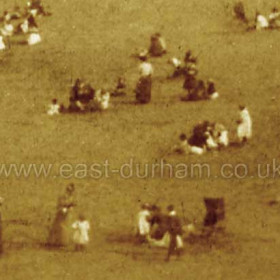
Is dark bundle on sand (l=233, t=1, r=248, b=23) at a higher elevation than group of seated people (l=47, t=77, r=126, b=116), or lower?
higher

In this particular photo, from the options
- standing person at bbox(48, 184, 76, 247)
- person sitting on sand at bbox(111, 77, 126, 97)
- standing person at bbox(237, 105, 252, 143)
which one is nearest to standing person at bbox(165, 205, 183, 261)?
standing person at bbox(48, 184, 76, 247)

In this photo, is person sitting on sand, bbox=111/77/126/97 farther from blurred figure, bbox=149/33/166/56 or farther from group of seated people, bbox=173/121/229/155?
group of seated people, bbox=173/121/229/155

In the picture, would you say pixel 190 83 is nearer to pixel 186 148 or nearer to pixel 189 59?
pixel 189 59

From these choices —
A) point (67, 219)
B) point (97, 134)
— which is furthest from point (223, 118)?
point (67, 219)

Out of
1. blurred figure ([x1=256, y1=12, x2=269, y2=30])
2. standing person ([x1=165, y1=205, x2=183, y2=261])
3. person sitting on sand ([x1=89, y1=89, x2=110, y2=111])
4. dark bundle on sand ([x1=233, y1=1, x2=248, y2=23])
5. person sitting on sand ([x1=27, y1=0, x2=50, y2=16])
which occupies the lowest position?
standing person ([x1=165, y1=205, x2=183, y2=261])

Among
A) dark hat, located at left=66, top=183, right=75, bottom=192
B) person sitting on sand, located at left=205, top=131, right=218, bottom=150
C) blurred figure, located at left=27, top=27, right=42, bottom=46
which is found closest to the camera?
dark hat, located at left=66, top=183, right=75, bottom=192

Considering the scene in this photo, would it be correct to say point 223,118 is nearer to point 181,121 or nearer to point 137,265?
point 181,121

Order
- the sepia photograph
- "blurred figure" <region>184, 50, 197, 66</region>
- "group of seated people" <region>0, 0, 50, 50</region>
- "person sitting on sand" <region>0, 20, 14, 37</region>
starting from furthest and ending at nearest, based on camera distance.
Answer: "person sitting on sand" <region>0, 20, 14, 37</region>, "group of seated people" <region>0, 0, 50, 50</region>, "blurred figure" <region>184, 50, 197, 66</region>, the sepia photograph
